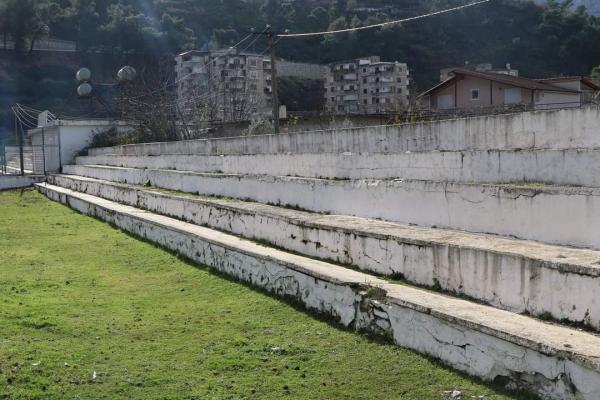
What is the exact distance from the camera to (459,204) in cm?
607

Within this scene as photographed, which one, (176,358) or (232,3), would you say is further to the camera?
(232,3)

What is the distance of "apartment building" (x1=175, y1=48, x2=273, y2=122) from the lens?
30875 mm

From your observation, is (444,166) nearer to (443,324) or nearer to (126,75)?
(443,324)

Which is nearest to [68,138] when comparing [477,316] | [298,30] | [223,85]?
[223,85]

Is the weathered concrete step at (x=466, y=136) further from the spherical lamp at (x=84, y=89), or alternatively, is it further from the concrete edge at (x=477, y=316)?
the spherical lamp at (x=84, y=89)

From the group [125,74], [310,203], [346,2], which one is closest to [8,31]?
[125,74]

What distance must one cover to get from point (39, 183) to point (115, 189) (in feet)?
32.9

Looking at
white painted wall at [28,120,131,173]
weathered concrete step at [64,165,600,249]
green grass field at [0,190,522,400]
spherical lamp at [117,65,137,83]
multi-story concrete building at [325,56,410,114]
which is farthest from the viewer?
multi-story concrete building at [325,56,410,114]

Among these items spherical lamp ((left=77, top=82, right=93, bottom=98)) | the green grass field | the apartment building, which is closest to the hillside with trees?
the apartment building

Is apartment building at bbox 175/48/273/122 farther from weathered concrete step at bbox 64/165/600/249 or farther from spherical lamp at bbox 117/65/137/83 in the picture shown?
weathered concrete step at bbox 64/165/600/249

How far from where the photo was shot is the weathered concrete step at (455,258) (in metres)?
4.27

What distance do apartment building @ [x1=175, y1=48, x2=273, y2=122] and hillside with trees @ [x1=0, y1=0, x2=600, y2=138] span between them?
14.2 feet

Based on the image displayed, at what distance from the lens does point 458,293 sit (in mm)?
5199

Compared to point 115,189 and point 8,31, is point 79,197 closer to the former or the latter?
point 115,189
